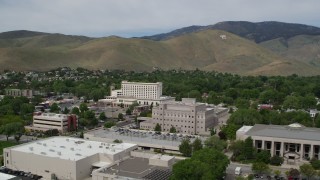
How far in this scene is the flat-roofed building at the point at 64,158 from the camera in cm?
4072

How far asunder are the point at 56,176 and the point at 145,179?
35.5ft

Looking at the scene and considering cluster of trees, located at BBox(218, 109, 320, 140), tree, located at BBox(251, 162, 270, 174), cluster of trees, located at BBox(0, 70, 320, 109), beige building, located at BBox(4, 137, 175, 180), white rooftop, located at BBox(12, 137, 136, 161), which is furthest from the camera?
cluster of trees, located at BBox(0, 70, 320, 109)

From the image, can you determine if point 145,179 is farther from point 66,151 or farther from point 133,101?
point 133,101

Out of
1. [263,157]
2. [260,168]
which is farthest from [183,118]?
[260,168]

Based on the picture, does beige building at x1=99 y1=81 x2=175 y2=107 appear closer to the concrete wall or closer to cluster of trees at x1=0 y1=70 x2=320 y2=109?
cluster of trees at x1=0 y1=70 x2=320 y2=109

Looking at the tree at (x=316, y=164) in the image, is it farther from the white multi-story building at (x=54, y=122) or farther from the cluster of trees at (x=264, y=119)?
the white multi-story building at (x=54, y=122)

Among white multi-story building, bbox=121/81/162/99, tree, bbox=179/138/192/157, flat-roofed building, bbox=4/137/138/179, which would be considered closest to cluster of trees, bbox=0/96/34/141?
flat-roofed building, bbox=4/137/138/179

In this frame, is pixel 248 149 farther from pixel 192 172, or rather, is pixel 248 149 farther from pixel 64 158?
pixel 64 158

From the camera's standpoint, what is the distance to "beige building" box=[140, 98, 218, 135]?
64.2 m

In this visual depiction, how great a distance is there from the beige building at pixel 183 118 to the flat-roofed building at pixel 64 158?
19.0 m

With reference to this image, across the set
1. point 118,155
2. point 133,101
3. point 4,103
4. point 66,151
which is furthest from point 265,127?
point 4,103

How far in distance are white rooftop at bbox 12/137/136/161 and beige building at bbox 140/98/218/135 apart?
19.3 meters

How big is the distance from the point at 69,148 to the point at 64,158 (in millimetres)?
4736

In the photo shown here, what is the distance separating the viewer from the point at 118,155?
1716 inches
